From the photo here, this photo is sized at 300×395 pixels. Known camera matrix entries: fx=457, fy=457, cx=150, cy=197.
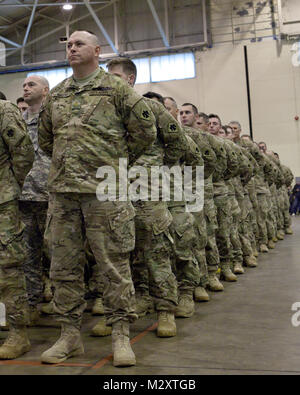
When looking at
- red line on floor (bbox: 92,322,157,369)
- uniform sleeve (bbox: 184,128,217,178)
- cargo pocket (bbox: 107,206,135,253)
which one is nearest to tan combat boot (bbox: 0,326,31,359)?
red line on floor (bbox: 92,322,157,369)

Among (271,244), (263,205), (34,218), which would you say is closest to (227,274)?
(34,218)

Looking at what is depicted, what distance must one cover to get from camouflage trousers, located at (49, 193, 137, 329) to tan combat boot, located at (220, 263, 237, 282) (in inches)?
106

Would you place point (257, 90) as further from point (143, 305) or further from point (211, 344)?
point (211, 344)

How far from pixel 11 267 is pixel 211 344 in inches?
51.0

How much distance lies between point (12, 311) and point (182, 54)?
45.1 ft

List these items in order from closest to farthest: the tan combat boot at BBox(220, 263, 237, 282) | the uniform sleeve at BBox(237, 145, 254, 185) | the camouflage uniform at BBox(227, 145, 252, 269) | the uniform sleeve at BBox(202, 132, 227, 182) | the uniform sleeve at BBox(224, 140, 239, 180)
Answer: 1. the uniform sleeve at BBox(202, 132, 227, 182)
2. the tan combat boot at BBox(220, 263, 237, 282)
3. the uniform sleeve at BBox(224, 140, 239, 180)
4. the camouflage uniform at BBox(227, 145, 252, 269)
5. the uniform sleeve at BBox(237, 145, 254, 185)

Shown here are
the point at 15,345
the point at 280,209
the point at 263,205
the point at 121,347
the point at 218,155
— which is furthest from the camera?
the point at 280,209

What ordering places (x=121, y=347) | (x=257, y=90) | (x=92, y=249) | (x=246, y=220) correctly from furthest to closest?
(x=257, y=90) → (x=246, y=220) → (x=92, y=249) → (x=121, y=347)

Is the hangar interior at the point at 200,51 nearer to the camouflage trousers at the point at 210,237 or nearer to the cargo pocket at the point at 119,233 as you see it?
the camouflage trousers at the point at 210,237

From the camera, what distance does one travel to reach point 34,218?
3.50 metres

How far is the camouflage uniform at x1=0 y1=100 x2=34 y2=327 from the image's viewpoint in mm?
2711

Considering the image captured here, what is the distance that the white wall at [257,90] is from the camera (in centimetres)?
1473

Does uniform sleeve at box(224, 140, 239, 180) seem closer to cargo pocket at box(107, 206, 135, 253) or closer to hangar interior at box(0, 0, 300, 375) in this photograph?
cargo pocket at box(107, 206, 135, 253)
